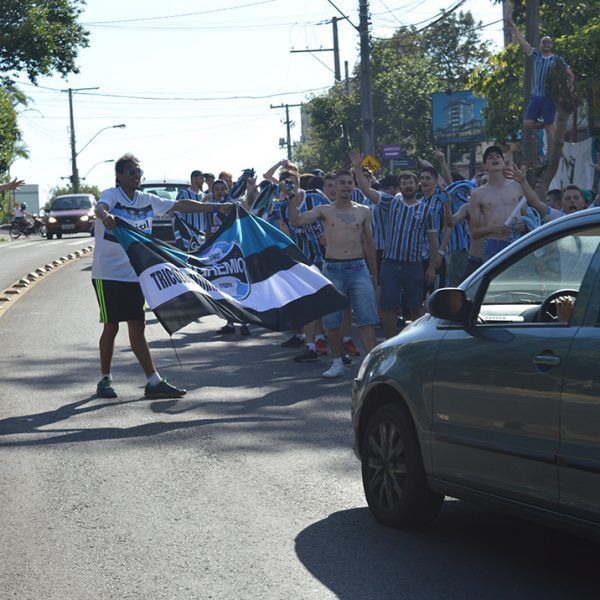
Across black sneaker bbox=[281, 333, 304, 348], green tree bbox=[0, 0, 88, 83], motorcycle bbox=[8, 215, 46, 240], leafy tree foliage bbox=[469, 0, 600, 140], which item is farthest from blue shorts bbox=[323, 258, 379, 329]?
motorcycle bbox=[8, 215, 46, 240]

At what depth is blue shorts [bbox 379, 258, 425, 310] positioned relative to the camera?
1276 cm

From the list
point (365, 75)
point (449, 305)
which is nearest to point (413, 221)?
point (449, 305)

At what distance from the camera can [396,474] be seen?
20.9 feet

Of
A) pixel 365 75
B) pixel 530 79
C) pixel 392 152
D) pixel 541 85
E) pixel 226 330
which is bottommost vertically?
pixel 226 330

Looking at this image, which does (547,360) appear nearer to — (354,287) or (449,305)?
(449,305)

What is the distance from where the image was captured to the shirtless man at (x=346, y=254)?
40.1 feet

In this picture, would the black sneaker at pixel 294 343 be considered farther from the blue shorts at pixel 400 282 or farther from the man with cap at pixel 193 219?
the man with cap at pixel 193 219

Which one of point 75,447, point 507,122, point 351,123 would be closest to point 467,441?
point 75,447

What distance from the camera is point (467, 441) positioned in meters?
5.80

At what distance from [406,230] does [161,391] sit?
3.19 meters

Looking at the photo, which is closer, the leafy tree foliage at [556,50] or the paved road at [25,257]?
the leafy tree foliage at [556,50]

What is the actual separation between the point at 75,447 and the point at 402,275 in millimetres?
4955

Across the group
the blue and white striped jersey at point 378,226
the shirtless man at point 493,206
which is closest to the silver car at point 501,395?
the shirtless man at point 493,206

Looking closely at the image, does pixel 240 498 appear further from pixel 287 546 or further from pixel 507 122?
pixel 507 122
